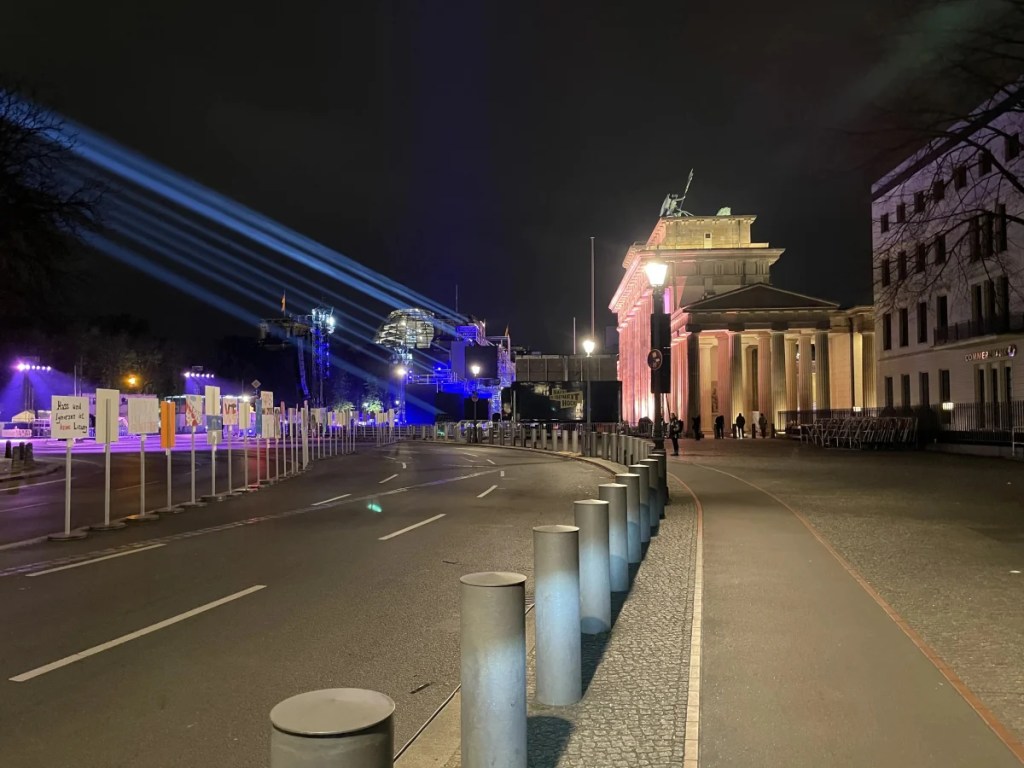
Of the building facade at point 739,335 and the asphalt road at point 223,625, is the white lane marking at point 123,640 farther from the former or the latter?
the building facade at point 739,335

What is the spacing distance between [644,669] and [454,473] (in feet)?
63.6

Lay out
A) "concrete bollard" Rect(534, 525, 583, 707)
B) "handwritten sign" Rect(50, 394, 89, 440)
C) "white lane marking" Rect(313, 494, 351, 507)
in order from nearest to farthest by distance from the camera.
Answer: "concrete bollard" Rect(534, 525, 583, 707) → "handwritten sign" Rect(50, 394, 89, 440) → "white lane marking" Rect(313, 494, 351, 507)

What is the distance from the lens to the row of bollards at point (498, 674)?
2.39 m

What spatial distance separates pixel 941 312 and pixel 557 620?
46.5 meters

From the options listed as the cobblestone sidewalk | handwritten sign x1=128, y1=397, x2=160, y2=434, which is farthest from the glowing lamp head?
handwritten sign x1=128, y1=397, x2=160, y2=434

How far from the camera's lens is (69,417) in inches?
527

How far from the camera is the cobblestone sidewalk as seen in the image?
408 centimetres

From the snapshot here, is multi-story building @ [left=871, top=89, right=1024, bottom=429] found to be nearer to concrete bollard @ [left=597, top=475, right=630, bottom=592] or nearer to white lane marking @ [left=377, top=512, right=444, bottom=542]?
white lane marking @ [left=377, top=512, right=444, bottom=542]

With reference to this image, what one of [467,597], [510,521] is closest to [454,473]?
[510,521]

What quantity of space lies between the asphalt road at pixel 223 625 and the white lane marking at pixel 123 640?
0.07 ft

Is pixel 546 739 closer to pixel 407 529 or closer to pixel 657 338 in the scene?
pixel 407 529

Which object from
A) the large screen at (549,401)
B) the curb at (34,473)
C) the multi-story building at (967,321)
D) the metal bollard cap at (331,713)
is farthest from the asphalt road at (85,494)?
the multi-story building at (967,321)

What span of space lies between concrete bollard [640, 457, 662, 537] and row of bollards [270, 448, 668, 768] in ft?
16.7

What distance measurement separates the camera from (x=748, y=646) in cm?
601
